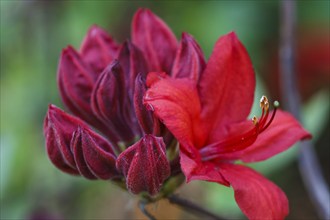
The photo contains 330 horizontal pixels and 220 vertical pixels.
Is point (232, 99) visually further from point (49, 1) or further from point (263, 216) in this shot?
point (49, 1)

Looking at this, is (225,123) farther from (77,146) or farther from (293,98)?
(293,98)

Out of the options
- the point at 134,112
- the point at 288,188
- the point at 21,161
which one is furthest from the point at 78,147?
the point at 288,188

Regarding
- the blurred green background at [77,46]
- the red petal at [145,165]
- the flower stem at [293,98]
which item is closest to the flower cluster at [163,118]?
the red petal at [145,165]

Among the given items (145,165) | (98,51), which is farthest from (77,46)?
(145,165)

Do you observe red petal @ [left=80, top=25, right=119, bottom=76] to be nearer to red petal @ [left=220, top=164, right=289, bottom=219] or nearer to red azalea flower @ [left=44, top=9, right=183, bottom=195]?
red azalea flower @ [left=44, top=9, right=183, bottom=195]

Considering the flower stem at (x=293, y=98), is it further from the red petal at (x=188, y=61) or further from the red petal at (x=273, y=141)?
the red petal at (x=188, y=61)

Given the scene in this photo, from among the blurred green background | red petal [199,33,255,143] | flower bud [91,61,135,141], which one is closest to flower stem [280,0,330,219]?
the blurred green background
